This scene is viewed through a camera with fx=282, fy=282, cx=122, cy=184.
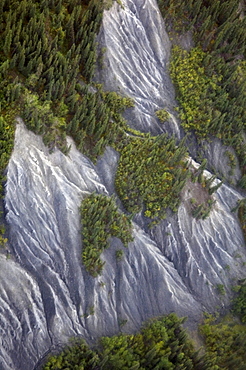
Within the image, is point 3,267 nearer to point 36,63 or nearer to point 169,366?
point 169,366

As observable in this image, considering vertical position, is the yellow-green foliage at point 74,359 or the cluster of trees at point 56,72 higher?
the cluster of trees at point 56,72

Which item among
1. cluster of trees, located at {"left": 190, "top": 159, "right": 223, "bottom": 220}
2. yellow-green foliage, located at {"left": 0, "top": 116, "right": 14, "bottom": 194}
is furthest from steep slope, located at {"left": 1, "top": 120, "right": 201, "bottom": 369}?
cluster of trees, located at {"left": 190, "top": 159, "right": 223, "bottom": 220}

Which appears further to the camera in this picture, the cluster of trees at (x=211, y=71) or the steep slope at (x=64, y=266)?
the cluster of trees at (x=211, y=71)

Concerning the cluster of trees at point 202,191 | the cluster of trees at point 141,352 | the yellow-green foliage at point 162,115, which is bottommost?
the cluster of trees at point 141,352

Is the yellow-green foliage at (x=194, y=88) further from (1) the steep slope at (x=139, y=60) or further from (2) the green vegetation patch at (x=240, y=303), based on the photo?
(2) the green vegetation patch at (x=240, y=303)

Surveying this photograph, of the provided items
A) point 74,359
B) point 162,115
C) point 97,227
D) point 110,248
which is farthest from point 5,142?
point 162,115

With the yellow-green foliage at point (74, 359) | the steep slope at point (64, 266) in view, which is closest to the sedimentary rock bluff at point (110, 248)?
the steep slope at point (64, 266)

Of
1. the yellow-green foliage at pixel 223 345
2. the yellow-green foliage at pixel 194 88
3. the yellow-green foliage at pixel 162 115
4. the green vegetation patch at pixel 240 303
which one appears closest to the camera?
the yellow-green foliage at pixel 223 345
